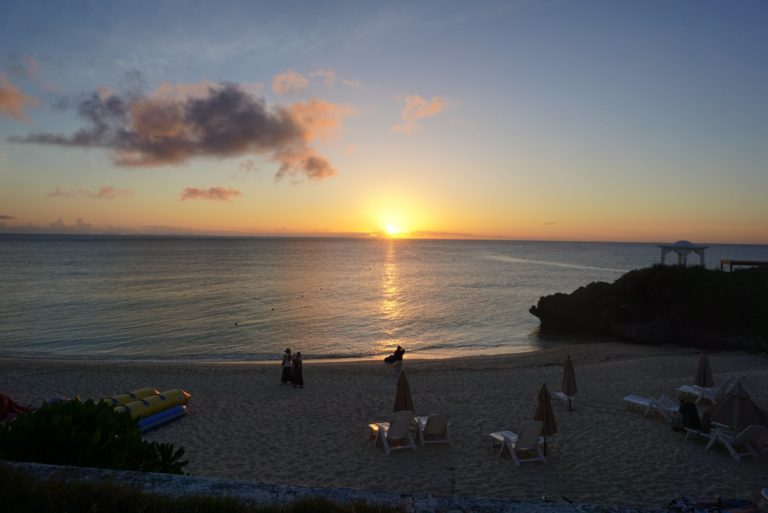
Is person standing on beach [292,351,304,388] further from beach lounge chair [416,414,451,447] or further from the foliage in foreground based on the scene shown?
the foliage in foreground

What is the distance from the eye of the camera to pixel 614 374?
1995 cm

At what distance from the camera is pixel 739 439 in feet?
35.2

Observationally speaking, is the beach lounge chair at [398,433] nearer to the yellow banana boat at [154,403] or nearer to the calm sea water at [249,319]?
the yellow banana boat at [154,403]

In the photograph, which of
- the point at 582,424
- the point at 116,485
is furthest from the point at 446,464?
the point at 116,485

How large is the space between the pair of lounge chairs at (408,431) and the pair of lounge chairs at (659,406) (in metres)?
5.77

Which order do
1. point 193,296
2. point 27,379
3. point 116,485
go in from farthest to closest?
point 193,296, point 27,379, point 116,485

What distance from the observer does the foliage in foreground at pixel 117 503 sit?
12.6 feet

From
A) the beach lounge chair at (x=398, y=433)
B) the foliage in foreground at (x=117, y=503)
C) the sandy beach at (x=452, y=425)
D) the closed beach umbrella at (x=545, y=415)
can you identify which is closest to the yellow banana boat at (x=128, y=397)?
the sandy beach at (x=452, y=425)

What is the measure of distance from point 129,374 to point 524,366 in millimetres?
16782

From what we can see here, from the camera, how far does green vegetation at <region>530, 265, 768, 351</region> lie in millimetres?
28500

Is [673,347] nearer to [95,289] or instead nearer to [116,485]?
[116,485]

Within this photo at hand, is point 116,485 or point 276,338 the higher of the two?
point 116,485

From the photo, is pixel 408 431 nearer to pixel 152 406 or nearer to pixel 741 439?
pixel 152 406

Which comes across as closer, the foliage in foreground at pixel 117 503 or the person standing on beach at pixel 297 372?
the foliage in foreground at pixel 117 503
